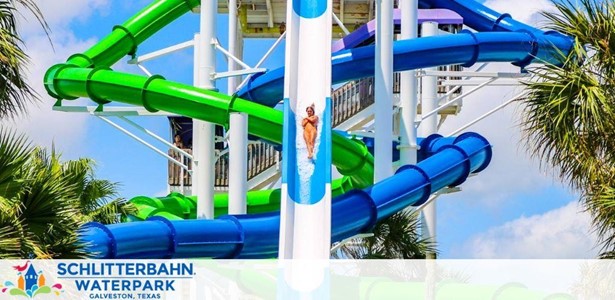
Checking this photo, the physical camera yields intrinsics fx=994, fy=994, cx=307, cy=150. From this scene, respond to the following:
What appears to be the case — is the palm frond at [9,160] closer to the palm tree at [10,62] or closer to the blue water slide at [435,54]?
the palm tree at [10,62]

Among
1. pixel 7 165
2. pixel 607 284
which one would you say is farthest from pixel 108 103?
pixel 607 284

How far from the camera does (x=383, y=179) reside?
43.5 feet

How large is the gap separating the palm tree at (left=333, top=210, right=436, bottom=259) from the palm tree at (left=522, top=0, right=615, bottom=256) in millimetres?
4917

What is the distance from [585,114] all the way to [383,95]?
6.67m

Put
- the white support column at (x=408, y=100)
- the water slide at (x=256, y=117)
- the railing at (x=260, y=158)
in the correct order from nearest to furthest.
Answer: the water slide at (x=256, y=117), the white support column at (x=408, y=100), the railing at (x=260, y=158)

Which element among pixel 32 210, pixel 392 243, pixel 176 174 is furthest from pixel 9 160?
pixel 176 174

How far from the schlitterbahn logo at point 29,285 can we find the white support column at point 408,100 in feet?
27.0

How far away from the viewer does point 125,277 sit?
32.4ft

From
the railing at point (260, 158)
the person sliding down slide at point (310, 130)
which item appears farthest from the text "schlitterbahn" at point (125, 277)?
the railing at point (260, 158)

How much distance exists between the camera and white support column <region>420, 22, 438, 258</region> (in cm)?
1577

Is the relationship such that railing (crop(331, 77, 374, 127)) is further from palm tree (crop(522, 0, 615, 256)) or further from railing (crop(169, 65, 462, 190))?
palm tree (crop(522, 0, 615, 256))

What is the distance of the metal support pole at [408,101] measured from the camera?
1456 centimetres

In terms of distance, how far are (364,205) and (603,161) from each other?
18.6ft

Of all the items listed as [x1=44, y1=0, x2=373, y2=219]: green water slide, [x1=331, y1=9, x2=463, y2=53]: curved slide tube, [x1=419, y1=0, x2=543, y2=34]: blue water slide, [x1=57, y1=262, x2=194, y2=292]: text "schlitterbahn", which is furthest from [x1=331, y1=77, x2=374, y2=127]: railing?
[x1=57, y1=262, x2=194, y2=292]: text "schlitterbahn"
